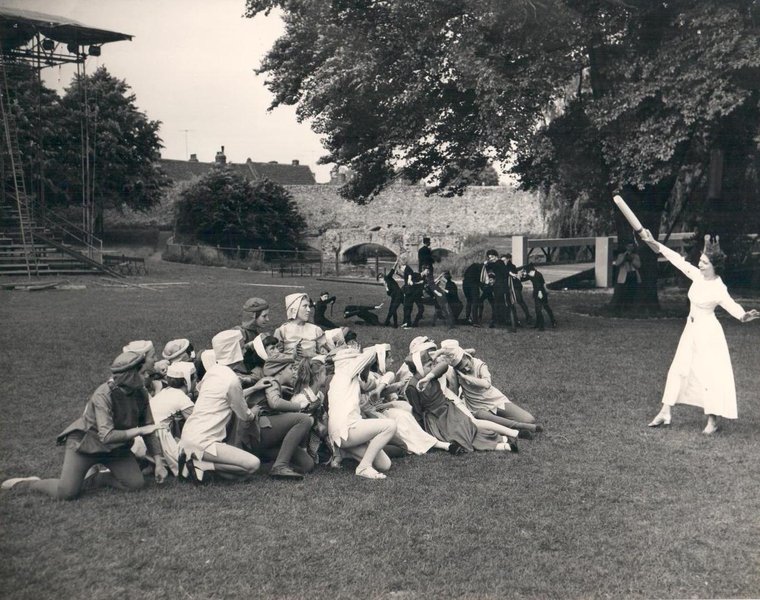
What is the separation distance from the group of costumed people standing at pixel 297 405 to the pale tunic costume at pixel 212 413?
0.03 ft

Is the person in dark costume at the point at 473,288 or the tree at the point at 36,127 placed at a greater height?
the tree at the point at 36,127

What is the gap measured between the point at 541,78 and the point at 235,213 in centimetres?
2438

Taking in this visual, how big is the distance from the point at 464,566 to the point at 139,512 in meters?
2.56

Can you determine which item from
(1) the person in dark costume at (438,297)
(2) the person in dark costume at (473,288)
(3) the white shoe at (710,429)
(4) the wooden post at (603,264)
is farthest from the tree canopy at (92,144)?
(4) the wooden post at (603,264)

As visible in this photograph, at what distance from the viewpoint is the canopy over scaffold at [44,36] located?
337 inches

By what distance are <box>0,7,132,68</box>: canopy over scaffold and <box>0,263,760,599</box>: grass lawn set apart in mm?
4241

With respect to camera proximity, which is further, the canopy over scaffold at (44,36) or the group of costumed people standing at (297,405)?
the canopy over scaffold at (44,36)

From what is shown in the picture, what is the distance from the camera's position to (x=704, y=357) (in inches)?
347

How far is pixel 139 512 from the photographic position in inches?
245

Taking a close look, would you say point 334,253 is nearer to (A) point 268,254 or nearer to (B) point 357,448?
(A) point 268,254

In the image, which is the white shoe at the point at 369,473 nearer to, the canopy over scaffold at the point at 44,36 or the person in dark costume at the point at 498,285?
the canopy over scaffold at the point at 44,36

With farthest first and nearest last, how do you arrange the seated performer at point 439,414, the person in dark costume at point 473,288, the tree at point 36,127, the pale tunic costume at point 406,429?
the person in dark costume at point 473,288
the tree at point 36,127
the seated performer at point 439,414
the pale tunic costume at point 406,429

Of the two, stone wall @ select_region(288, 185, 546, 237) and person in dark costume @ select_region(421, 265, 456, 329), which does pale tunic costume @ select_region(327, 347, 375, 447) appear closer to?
person in dark costume @ select_region(421, 265, 456, 329)

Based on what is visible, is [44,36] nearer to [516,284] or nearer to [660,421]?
[660,421]
